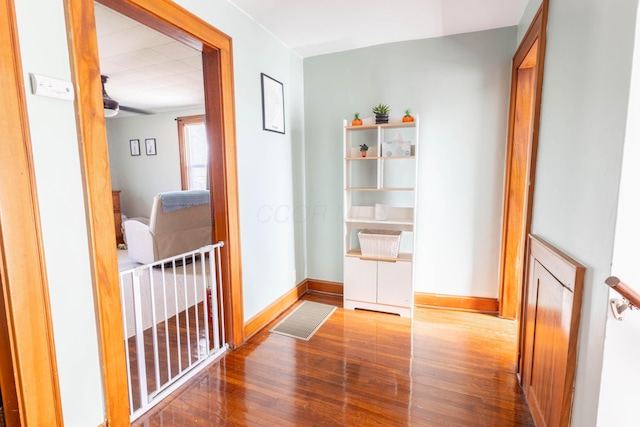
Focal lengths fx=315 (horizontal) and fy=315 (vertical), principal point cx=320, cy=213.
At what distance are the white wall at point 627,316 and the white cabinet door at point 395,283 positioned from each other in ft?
5.87

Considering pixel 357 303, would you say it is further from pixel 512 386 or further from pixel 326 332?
pixel 512 386

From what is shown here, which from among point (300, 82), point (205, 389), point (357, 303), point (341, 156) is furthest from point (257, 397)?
point (300, 82)

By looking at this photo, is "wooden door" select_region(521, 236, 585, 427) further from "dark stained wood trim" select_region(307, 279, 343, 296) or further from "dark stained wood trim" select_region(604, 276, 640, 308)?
"dark stained wood trim" select_region(307, 279, 343, 296)

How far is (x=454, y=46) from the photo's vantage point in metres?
2.66

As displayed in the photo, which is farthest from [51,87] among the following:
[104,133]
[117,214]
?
[117,214]

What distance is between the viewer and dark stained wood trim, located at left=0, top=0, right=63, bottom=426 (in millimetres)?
1090

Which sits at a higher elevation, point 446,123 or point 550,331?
point 446,123

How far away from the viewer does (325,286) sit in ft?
11.0

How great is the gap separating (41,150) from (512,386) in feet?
8.65

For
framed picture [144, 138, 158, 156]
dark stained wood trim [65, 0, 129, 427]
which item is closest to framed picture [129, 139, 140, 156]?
framed picture [144, 138, 158, 156]

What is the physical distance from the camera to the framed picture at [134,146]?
595 centimetres

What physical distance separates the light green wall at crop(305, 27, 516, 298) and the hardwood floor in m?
0.61

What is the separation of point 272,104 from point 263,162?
0.51 meters

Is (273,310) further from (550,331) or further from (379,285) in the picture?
(550,331)
